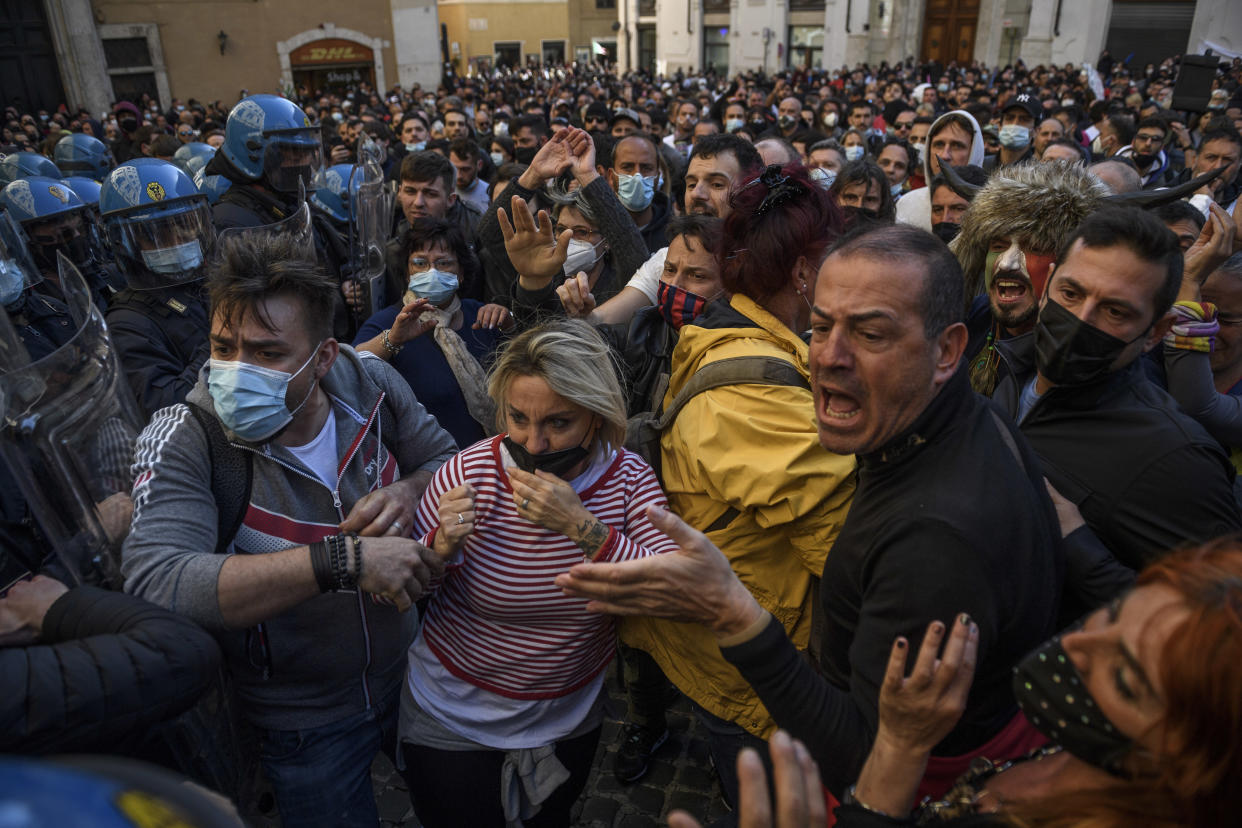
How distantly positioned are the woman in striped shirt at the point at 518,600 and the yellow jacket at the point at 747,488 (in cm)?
15

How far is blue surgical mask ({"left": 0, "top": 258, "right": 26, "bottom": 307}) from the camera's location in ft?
11.4

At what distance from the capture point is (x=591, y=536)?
78.5 inches

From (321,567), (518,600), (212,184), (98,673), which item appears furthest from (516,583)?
(212,184)

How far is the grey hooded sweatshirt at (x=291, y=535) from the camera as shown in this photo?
186 centimetres

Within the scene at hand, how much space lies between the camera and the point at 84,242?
485 centimetres

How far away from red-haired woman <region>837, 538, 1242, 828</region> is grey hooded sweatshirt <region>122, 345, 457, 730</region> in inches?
A: 57.9

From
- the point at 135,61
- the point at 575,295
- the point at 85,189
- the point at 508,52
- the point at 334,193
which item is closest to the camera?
the point at 575,295

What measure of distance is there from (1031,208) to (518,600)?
7.81ft

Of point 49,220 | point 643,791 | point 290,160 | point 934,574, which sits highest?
point 290,160

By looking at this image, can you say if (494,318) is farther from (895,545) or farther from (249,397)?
(895,545)

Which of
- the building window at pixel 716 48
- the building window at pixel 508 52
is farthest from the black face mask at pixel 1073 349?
the building window at pixel 508 52

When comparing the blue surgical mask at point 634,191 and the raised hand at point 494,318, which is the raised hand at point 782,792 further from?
the blue surgical mask at point 634,191

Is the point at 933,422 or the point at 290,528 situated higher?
the point at 933,422

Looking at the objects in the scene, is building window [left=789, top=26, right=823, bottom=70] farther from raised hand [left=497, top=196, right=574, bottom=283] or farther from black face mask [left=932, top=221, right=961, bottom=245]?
raised hand [left=497, top=196, right=574, bottom=283]
